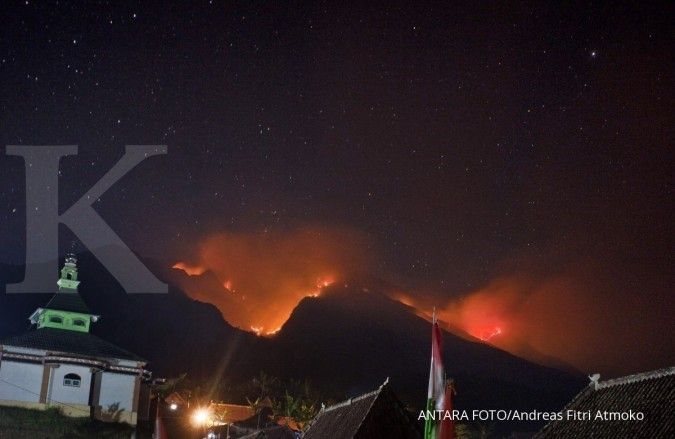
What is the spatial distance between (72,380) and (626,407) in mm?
36931

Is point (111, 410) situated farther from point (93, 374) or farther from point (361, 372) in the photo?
point (361, 372)

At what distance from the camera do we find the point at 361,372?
121m

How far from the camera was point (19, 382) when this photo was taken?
41.6 metres

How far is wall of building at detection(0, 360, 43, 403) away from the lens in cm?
4131

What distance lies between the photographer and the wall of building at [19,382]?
4131 centimetres

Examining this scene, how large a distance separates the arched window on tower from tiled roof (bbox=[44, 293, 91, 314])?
909 centimetres

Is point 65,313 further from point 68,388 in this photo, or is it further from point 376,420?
point 376,420

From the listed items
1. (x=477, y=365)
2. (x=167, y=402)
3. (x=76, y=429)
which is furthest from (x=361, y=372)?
(x=76, y=429)

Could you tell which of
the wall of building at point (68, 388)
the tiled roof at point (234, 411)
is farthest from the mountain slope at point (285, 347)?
the wall of building at point (68, 388)

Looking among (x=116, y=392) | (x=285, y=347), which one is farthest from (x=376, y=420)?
(x=285, y=347)

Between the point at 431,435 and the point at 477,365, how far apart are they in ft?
475

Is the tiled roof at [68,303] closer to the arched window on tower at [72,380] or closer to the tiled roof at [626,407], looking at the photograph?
the arched window on tower at [72,380]

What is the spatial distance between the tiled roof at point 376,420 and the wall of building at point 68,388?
2689 cm

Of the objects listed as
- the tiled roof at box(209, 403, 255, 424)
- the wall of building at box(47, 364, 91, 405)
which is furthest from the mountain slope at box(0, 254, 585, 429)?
the wall of building at box(47, 364, 91, 405)
